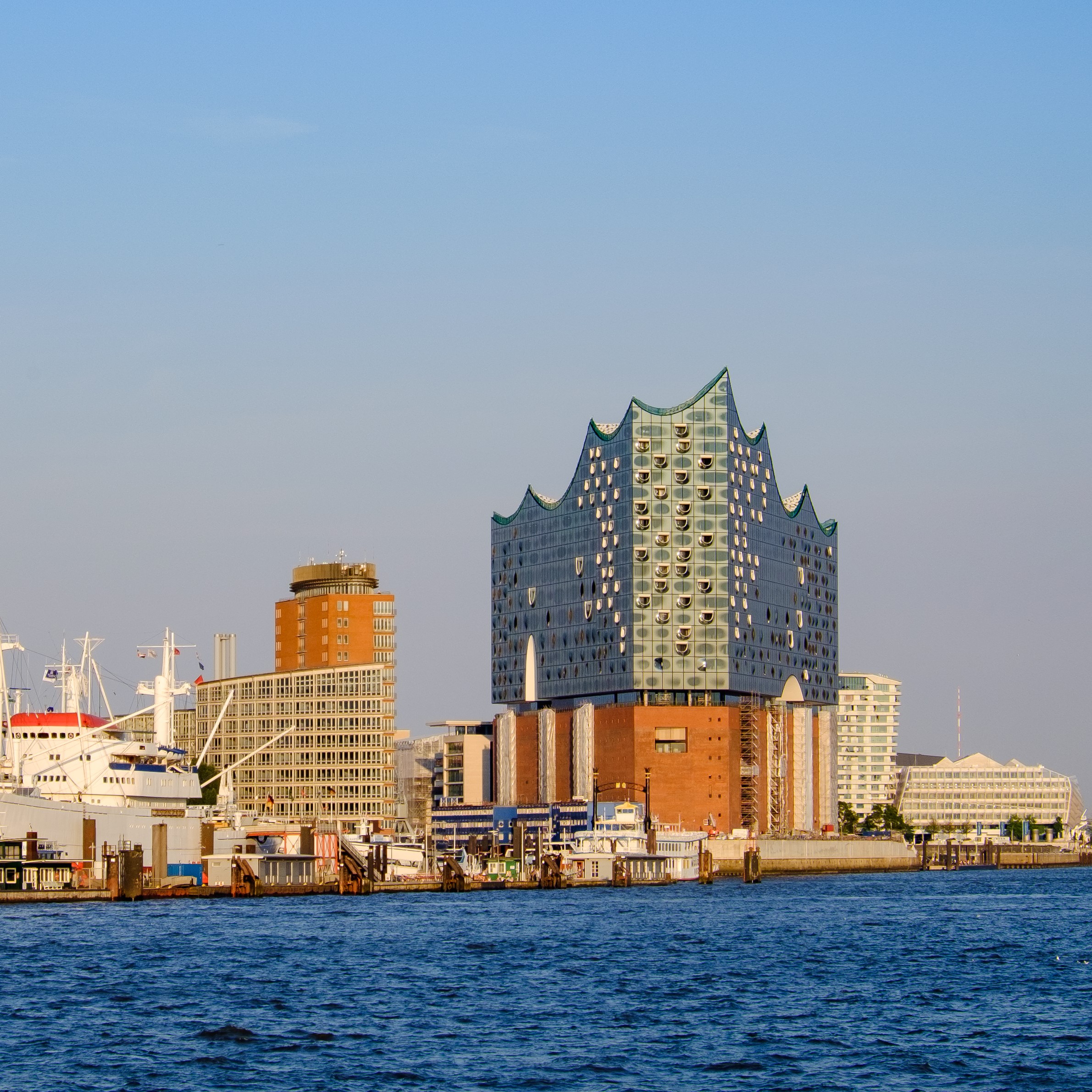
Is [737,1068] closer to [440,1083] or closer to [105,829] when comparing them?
[440,1083]

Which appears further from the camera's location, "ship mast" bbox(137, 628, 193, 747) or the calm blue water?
"ship mast" bbox(137, 628, 193, 747)

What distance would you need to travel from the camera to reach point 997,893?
192 metres

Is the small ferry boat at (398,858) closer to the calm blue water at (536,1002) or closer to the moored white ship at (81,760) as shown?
the moored white ship at (81,760)

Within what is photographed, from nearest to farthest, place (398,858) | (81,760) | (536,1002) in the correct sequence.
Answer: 1. (536,1002)
2. (81,760)
3. (398,858)

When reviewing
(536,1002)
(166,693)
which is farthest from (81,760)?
(536,1002)

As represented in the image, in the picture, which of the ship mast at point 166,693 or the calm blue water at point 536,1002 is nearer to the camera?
the calm blue water at point 536,1002

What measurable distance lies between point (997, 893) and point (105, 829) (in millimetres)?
86143

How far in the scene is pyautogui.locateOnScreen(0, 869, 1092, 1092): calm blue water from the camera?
6141 centimetres

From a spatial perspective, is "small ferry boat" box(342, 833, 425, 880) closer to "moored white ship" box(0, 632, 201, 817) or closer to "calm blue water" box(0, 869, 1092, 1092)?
"moored white ship" box(0, 632, 201, 817)

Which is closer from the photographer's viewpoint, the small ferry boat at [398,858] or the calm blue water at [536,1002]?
the calm blue water at [536,1002]

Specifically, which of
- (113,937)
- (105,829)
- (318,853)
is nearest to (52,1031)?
(113,937)

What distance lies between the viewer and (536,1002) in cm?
7881

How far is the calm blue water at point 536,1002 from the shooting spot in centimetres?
6141

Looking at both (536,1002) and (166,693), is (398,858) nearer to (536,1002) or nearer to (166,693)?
(166,693)
